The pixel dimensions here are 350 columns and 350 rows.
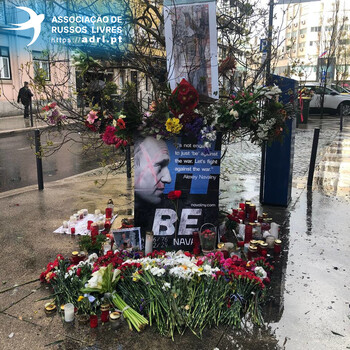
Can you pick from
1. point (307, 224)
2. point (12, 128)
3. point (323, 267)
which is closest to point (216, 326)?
point (323, 267)

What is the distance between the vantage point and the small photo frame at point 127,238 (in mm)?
4242

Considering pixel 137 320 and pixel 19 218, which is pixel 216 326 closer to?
pixel 137 320

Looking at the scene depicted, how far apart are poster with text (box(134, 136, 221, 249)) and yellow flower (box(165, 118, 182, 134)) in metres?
0.36

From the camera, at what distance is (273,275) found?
12.7 feet

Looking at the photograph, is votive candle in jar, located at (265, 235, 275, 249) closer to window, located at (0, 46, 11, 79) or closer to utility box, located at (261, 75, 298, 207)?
utility box, located at (261, 75, 298, 207)

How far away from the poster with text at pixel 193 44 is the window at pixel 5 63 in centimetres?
2006

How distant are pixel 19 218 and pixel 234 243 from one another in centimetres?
307

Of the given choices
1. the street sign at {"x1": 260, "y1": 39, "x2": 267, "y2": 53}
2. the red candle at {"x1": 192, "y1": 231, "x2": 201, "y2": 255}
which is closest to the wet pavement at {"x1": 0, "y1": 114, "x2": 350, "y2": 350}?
the red candle at {"x1": 192, "y1": 231, "x2": 201, "y2": 255}

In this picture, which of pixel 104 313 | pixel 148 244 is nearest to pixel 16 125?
pixel 148 244

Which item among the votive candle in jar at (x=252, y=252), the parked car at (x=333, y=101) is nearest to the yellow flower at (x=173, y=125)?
the votive candle in jar at (x=252, y=252)

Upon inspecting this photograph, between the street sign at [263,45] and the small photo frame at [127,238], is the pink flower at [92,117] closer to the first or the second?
the small photo frame at [127,238]

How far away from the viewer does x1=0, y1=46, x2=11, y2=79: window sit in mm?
21391

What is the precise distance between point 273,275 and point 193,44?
263cm

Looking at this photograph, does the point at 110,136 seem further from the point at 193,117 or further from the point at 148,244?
the point at 148,244
